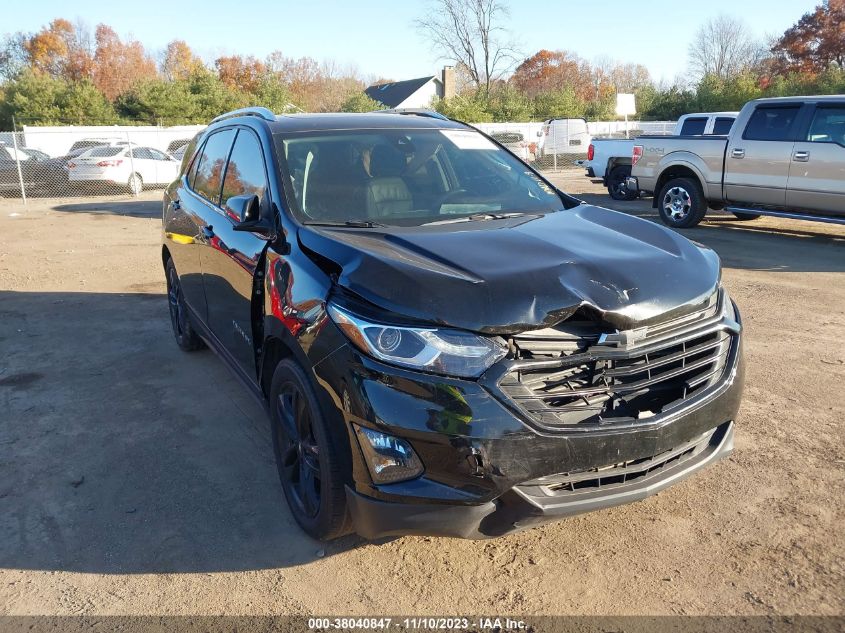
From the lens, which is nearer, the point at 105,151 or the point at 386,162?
the point at 386,162

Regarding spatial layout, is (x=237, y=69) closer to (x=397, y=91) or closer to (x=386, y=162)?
(x=397, y=91)

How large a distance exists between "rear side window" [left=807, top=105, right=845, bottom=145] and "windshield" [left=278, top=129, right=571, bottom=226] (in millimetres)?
7487

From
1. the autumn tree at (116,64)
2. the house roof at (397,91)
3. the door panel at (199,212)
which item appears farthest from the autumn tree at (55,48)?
the door panel at (199,212)

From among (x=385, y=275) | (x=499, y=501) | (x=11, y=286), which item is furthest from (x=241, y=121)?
(x=11, y=286)

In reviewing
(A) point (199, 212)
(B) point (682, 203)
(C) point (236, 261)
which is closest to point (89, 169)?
(B) point (682, 203)

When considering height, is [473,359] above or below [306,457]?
above

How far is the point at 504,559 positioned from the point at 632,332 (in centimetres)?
114

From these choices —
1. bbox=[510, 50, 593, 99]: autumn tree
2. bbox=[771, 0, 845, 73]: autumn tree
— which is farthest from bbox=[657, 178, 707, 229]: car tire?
bbox=[510, 50, 593, 99]: autumn tree

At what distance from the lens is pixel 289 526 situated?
3.35 metres

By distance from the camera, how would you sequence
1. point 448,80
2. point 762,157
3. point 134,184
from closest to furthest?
point 762,157, point 134,184, point 448,80

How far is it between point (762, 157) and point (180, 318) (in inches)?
344

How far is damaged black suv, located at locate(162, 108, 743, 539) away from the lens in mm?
2518

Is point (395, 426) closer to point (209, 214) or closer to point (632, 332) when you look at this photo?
point (632, 332)

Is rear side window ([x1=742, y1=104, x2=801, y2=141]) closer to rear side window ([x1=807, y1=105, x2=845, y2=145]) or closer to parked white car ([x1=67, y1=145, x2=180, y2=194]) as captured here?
rear side window ([x1=807, y1=105, x2=845, y2=145])
